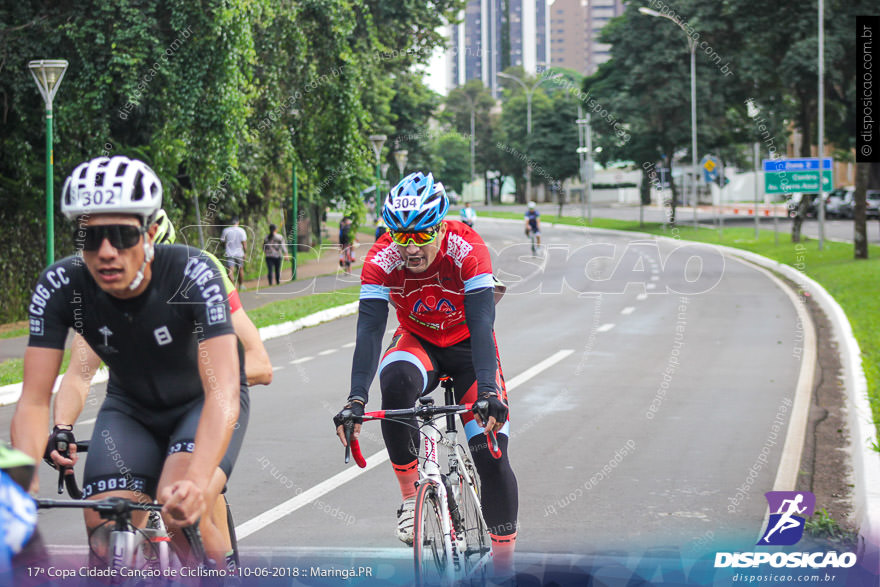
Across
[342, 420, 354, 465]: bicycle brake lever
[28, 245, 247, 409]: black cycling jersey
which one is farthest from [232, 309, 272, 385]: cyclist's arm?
[342, 420, 354, 465]: bicycle brake lever

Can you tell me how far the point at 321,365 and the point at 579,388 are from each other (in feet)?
13.2

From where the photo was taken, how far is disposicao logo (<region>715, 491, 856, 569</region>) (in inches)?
227

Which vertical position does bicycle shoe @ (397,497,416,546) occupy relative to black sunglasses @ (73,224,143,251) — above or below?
below

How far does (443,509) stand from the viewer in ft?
15.3

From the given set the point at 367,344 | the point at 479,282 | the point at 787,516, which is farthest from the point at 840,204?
the point at 367,344

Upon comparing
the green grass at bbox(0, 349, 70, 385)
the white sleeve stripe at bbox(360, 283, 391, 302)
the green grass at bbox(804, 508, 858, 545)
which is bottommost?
the green grass at bbox(0, 349, 70, 385)

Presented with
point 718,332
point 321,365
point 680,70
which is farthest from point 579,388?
point 680,70

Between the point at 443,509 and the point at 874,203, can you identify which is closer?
the point at 443,509

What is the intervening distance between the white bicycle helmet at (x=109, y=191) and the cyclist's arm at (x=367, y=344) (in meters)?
1.65

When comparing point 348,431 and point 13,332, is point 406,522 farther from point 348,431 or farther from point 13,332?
point 13,332

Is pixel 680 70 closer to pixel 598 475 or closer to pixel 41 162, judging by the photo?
pixel 41 162

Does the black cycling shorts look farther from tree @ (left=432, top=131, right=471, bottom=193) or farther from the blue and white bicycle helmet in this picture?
tree @ (left=432, top=131, right=471, bottom=193)

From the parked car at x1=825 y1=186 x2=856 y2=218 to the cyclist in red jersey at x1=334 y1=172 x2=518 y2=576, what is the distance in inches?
2388

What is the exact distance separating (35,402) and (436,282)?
2.24m
